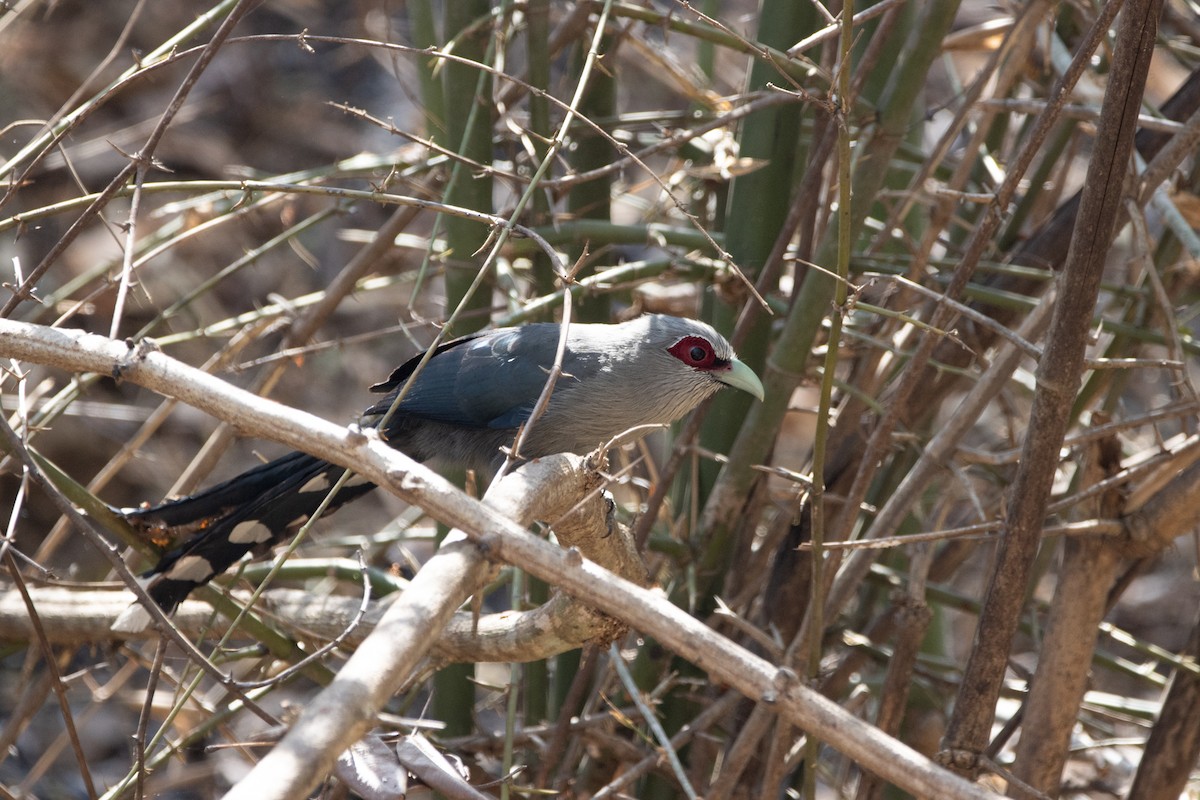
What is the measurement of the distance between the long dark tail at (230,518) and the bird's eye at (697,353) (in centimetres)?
106

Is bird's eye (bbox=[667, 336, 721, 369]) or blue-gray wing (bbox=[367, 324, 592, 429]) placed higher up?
bird's eye (bbox=[667, 336, 721, 369])

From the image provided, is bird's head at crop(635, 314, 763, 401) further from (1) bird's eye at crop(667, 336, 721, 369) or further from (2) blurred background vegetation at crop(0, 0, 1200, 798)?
(2) blurred background vegetation at crop(0, 0, 1200, 798)

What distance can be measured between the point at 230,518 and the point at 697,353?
1.44 metres

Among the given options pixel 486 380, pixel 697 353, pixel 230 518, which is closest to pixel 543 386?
pixel 486 380

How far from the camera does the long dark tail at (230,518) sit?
2.81 m

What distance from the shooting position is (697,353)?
3.34m

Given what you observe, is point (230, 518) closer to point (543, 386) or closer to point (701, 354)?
point (543, 386)

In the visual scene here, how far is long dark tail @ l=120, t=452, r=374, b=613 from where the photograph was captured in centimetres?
281

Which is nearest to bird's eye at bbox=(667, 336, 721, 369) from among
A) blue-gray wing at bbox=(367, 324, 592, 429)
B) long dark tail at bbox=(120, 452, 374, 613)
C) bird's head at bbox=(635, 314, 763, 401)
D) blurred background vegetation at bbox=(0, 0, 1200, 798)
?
bird's head at bbox=(635, 314, 763, 401)

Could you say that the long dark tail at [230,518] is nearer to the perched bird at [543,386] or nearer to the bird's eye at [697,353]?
the perched bird at [543,386]

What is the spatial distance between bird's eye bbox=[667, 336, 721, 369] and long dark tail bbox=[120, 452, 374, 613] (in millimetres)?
1064

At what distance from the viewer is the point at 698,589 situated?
11.5ft

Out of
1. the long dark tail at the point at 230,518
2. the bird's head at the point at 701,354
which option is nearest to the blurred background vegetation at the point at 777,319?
the bird's head at the point at 701,354

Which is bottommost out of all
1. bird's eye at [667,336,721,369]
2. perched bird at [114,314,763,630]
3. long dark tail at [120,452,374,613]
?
long dark tail at [120,452,374,613]
